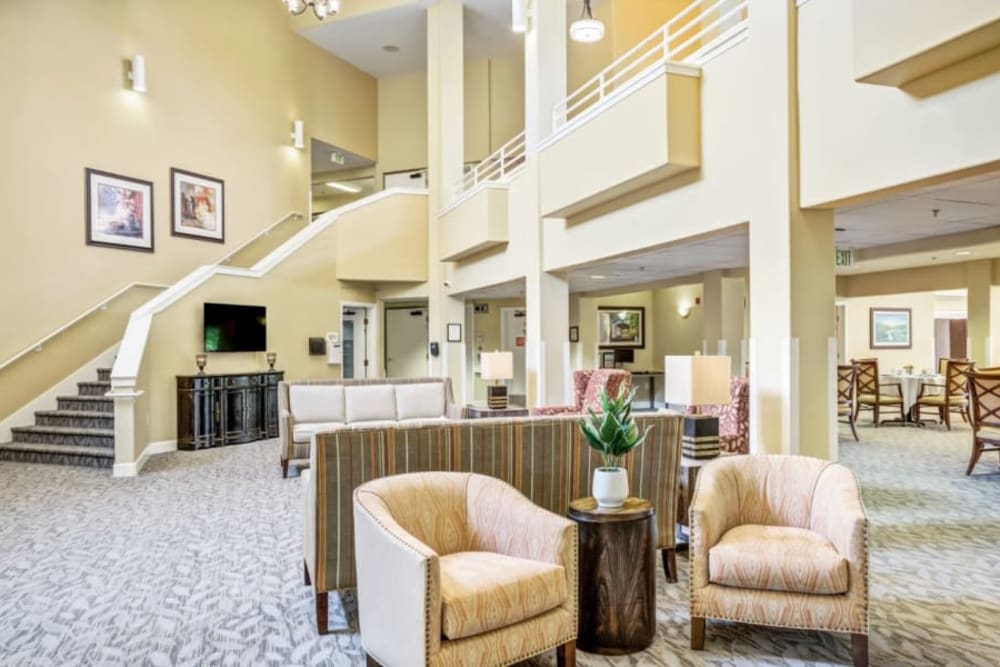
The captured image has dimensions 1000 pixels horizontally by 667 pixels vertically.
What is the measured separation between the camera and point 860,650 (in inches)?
99.0

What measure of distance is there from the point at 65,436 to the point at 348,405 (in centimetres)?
347

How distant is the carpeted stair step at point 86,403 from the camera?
785 cm

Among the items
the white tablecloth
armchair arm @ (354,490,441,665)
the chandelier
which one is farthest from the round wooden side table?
the white tablecloth

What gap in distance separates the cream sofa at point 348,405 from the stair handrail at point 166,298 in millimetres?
1664

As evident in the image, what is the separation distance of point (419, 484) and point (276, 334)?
301 inches

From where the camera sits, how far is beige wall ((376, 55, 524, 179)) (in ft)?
42.2

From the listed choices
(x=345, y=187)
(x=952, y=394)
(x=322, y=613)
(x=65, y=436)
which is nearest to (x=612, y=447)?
(x=322, y=613)

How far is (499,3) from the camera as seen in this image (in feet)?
36.5

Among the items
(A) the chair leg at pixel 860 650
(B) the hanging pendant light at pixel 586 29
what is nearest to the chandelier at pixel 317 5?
(B) the hanging pendant light at pixel 586 29

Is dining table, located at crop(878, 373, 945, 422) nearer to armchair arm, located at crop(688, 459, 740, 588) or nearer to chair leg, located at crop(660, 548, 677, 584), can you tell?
chair leg, located at crop(660, 548, 677, 584)

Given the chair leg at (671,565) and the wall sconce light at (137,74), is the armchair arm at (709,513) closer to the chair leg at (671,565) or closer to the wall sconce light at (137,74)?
the chair leg at (671,565)

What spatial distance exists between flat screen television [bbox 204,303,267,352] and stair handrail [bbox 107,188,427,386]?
42 centimetres

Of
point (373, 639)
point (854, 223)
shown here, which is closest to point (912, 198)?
point (854, 223)

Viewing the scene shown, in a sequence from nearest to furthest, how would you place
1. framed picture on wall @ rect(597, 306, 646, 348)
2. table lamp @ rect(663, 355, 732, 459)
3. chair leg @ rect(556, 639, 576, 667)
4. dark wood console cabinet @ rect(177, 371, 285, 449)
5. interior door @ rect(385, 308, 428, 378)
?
chair leg @ rect(556, 639, 576, 667)
table lamp @ rect(663, 355, 732, 459)
dark wood console cabinet @ rect(177, 371, 285, 449)
interior door @ rect(385, 308, 428, 378)
framed picture on wall @ rect(597, 306, 646, 348)
